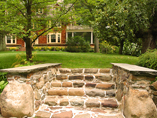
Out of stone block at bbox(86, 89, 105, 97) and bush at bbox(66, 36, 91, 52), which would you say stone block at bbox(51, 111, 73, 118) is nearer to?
stone block at bbox(86, 89, 105, 97)

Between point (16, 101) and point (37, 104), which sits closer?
point (16, 101)

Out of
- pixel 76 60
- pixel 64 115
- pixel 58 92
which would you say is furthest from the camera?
pixel 76 60

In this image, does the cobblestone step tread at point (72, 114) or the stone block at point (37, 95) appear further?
the stone block at point (37, 95)

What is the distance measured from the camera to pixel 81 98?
3.85 meters

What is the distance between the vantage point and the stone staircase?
3202mm

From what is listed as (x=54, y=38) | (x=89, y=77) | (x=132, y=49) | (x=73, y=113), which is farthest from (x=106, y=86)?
(x=54, y=38)

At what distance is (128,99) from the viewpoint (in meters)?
2.93

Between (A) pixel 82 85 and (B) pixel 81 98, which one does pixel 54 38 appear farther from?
(B) pixel 81 98

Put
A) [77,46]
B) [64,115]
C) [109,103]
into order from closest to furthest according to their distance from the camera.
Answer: [64,115]
[109,103]
[77,46]

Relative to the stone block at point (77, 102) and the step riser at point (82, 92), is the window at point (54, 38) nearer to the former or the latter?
the step riser at point (82, 92)

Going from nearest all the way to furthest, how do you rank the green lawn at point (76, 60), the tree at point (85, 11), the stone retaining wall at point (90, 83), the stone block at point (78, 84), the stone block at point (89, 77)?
the stone retaining wall at point (90, 83), the stone block at point (78, 84), the stone block at point (89, 77), the green lawn at point (76, 60), the tree at point (85, 11)

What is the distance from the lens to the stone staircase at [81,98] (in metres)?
3.20

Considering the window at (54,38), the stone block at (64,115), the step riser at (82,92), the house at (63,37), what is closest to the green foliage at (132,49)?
the house at (63,37)

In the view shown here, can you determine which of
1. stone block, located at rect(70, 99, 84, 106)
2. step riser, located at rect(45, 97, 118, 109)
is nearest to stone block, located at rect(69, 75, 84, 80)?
step riser, located at rect(45, 97, 118, 109)
